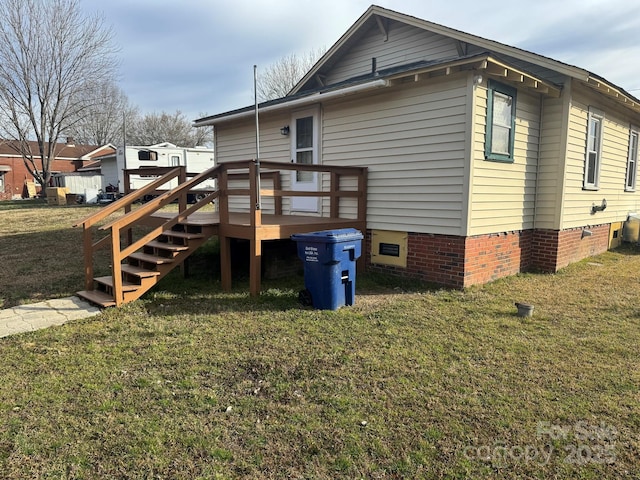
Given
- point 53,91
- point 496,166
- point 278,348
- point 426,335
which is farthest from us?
point 53,91

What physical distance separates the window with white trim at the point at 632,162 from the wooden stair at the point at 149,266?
10299 millimetres

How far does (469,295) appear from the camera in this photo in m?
6.09

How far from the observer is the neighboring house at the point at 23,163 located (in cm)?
3600

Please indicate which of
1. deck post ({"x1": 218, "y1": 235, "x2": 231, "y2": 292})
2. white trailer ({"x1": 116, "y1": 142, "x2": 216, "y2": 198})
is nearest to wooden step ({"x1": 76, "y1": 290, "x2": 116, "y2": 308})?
deck post ({"x1": 218, "y1": 235, "x2": 231, "y2": 292})

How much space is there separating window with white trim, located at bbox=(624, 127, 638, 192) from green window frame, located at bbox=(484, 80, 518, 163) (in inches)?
220

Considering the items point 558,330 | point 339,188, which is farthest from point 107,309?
point 558,330

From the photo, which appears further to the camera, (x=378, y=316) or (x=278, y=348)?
(x=378, y=316)

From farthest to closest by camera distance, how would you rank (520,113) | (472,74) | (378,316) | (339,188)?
(339,188) < (520,113) < (472,74) < (378,316)

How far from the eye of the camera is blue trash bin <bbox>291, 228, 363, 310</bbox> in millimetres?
5277

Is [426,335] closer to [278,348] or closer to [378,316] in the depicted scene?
[378,316]

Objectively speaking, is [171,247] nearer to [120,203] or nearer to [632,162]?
[120,203]

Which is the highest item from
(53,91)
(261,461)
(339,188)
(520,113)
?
(53,91)

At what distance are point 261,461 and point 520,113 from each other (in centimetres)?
688

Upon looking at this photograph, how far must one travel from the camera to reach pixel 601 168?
355 inches
